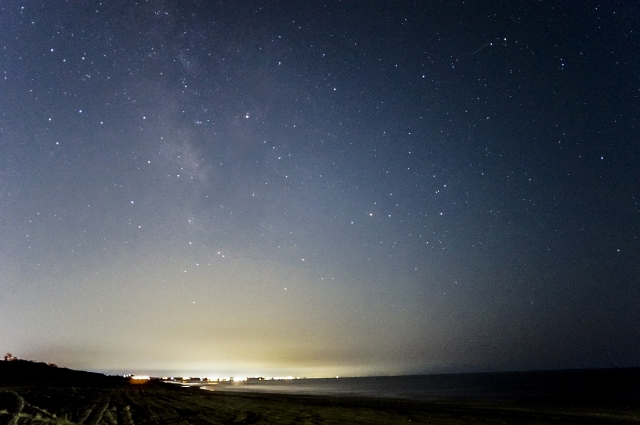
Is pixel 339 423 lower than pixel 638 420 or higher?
higher

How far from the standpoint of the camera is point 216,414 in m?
17.7

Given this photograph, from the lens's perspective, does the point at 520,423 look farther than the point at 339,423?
Yes

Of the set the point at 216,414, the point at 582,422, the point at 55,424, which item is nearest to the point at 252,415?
the point at 216,414

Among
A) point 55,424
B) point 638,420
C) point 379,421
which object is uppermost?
point 55,424

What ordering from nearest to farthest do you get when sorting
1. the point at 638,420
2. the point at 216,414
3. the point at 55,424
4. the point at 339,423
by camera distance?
the point at 55,424 < the point at 339,423 < the point at 216,414 < the point at 638,420

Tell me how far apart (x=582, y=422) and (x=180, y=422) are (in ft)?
63.0

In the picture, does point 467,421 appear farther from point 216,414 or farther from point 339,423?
point 216,414

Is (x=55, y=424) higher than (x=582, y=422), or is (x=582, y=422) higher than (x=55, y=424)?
(x=55, y=424)

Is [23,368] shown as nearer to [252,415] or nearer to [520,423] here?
[252,415]

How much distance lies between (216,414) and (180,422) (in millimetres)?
3020

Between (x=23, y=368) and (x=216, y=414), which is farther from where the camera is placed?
(x=23, y=368)

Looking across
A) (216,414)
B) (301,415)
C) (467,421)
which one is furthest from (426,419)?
(216,414)

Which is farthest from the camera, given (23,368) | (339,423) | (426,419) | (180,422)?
(23,368)

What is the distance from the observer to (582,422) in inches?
854
